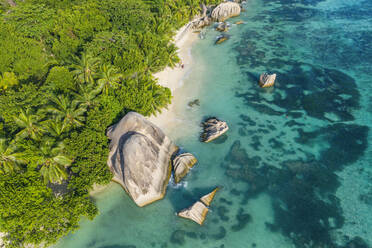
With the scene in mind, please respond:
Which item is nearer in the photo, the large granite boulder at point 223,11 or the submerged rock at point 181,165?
the submerged rock at point 181,165

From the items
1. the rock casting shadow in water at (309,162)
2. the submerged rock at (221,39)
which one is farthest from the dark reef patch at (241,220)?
the submerged rock at (221,39)

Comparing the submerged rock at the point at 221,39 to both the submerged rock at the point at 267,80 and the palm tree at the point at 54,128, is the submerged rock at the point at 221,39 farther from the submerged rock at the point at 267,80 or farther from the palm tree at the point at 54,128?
the palm tree at the point at 54,128

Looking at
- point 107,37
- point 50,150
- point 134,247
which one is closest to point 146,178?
point 134,247

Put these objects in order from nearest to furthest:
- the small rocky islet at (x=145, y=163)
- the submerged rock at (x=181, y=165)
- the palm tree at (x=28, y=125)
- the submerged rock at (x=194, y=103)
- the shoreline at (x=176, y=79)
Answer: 1. the palm tree at (x=28, y=125)
2. the small rocky islet at (x=145, y=163)
3. the submerged rock at (x=181, y=165)
4. the shoreline at (x=176, y=79)
5. the submerged rock at (x=194, y=103)

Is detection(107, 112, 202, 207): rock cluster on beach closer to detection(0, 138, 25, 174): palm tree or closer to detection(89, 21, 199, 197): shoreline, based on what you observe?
detection(89, 21, 199, 197): shoreline

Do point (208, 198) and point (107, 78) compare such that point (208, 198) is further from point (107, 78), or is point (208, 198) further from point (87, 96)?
point (107, 78)

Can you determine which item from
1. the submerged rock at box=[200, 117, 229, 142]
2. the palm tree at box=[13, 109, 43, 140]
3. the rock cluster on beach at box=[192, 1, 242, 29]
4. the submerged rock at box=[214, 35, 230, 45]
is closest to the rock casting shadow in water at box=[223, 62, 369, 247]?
the submerged rock at box=[200, 117, 229, 142]

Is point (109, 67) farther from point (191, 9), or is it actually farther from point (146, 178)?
point (191, 9)
